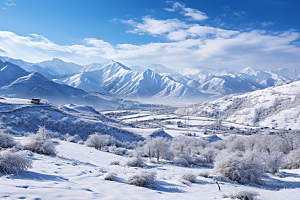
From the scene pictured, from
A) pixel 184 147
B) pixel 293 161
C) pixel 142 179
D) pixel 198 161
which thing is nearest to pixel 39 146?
pixel 142 179

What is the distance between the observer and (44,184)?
9.16 meters

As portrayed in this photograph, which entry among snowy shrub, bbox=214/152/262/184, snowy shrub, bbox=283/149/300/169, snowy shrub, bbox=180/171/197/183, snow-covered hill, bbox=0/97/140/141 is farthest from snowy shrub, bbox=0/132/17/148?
snowy shrub, bbox=283/149/300/169

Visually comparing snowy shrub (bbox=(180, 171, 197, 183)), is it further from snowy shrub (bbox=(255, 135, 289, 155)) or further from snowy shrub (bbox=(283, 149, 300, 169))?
snowy shrub (bbox=(255, 135, 289, 155))

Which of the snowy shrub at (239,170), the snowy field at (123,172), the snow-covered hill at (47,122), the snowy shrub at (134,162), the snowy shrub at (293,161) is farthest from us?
the snow-covered hill at (47,122)

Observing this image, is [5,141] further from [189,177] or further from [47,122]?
[47,122]

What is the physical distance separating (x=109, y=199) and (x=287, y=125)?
183 metres

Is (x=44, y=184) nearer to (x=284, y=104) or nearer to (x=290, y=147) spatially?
(x=290, y=147)

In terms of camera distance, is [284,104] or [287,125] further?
[284,104]

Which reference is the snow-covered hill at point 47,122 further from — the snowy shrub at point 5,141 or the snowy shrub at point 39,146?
the snowy shrub at point 5,141

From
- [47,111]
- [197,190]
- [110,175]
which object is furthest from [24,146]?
[47,111]

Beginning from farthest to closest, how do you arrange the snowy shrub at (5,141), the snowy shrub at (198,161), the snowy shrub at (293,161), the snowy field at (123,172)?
the snowy shrub at (198,161), the snowy shrub at (293,161), the snowy shrub at (5,141), the snowy field at (123,172)

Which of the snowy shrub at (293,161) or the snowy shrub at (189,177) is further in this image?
the snowy shrub at (293,161)

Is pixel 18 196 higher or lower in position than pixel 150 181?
higher

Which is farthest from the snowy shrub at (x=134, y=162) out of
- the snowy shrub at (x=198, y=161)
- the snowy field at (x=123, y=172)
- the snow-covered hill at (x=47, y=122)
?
the snow-covered hill at (x=47, y=122)
